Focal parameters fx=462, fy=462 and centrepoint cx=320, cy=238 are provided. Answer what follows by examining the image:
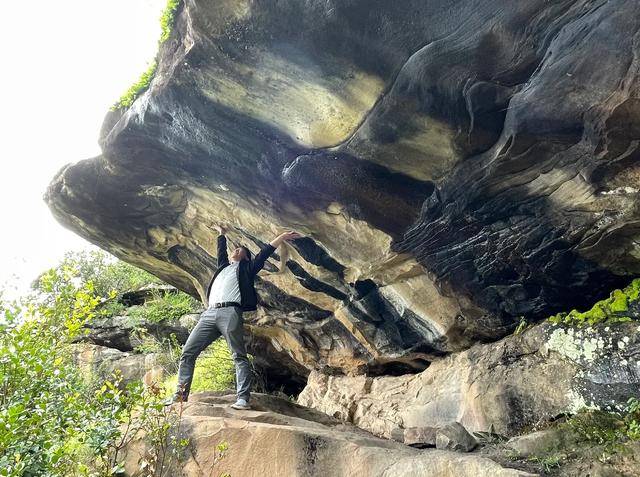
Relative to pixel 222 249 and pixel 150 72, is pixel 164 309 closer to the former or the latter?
pixel 222 249

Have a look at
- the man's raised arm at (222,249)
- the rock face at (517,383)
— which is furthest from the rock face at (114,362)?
the rock face at (517,383)

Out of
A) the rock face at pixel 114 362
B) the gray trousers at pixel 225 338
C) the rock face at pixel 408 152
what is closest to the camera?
the rock face at pixel 408 152

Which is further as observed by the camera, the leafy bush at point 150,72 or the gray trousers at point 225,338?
the gray trousers at point 225,338

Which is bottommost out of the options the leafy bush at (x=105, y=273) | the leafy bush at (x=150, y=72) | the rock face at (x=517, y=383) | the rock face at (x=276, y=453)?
the rock face at (x=276, y=453)

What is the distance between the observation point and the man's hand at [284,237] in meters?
7.50

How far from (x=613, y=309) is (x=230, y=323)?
4.88 meters

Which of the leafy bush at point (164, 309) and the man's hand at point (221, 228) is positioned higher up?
the leafy bush at point (164, 309)

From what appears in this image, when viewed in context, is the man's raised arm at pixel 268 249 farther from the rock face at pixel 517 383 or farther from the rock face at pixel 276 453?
the rock face at pixel 517 383

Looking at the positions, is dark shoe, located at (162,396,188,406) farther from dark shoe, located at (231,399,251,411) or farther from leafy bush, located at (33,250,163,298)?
leafy bush, located at (33,250,163,298)

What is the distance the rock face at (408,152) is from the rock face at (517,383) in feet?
1.33

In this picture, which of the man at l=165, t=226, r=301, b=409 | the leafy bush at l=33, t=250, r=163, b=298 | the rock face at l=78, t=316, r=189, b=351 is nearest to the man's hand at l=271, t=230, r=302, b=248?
the man at l=165, t=226, r=301, b=409

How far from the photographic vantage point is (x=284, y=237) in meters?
7.58

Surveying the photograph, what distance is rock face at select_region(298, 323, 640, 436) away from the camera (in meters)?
5.22

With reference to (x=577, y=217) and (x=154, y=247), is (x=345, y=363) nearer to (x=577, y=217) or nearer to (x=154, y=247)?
(x=154, y=247)
